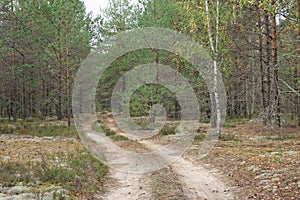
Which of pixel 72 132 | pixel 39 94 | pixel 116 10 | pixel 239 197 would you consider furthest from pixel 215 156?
pixel 39 94

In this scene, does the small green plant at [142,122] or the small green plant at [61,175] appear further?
the small green plant at [142,122]

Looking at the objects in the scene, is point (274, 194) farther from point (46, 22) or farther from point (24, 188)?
point (46, 22)

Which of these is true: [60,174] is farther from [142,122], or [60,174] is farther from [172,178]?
[142,122]

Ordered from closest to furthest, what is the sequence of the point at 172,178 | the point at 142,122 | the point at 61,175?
the point at 61,175 < the point at 172,178 < the point at 142,122

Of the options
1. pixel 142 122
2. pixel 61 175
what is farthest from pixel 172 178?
pixel 142 122

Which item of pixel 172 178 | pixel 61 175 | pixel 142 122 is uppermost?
pixel 142 122

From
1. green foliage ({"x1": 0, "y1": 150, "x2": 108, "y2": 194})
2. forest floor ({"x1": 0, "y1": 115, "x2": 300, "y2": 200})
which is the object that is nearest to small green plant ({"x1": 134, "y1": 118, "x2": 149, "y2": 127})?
forest floor ({"x1": 0, "y1": 115, "x2": 300, "y2": 200})

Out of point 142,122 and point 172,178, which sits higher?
point 142,122

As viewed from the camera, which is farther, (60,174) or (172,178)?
(172,178)

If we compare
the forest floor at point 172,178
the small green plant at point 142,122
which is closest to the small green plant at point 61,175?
the forest floor at point 172,178

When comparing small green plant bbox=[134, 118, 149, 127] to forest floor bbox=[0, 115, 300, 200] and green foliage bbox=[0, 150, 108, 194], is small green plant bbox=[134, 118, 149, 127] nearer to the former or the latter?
forest floor bbox=[0, 115, 300, 200]

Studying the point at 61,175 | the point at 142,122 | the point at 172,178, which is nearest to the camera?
the point at 61,175

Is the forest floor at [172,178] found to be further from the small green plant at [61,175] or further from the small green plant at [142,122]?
the small green plant at [142,122]

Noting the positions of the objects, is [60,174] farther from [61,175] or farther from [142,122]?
[142,122]
